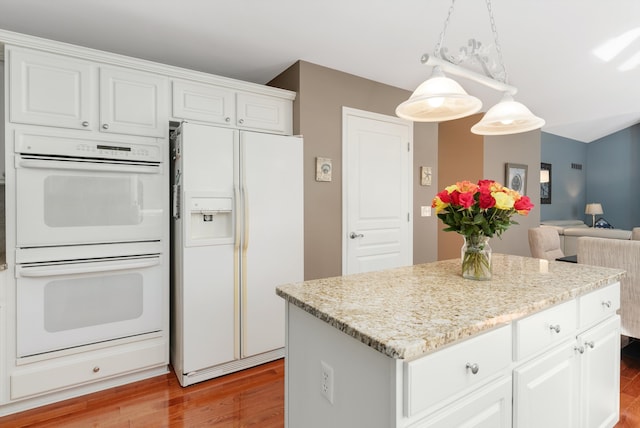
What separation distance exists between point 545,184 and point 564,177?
2.91 ft

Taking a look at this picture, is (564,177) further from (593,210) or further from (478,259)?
(478,259)

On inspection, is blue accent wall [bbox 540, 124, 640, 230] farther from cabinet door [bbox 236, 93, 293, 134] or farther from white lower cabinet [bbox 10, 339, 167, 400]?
white lower cabinet [bbox 10, 339, 167, 400]

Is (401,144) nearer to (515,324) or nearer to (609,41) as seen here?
(609,41)

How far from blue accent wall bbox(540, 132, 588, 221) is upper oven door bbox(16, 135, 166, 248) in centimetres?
737

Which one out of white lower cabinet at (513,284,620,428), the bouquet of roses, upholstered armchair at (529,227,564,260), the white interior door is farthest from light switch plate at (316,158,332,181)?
upholstered armchair at (529,227,564,260)

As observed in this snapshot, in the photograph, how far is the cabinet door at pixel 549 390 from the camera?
3.84 ft

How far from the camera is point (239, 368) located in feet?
8.26

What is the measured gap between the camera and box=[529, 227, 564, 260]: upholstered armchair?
3.57 m

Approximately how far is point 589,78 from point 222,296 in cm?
429

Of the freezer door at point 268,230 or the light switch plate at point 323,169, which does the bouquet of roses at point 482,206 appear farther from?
the light switch plate at point 323,169

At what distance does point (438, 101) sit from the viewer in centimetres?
160

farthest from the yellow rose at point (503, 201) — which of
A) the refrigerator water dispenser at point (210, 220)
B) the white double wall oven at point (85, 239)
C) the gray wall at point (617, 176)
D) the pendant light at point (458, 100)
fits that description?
the gray wall at point (617, 176)

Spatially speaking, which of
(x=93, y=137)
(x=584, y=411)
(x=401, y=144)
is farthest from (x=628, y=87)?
(x=93, y=137)

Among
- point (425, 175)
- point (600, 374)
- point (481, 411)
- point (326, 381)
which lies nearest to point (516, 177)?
point (425, 175)
